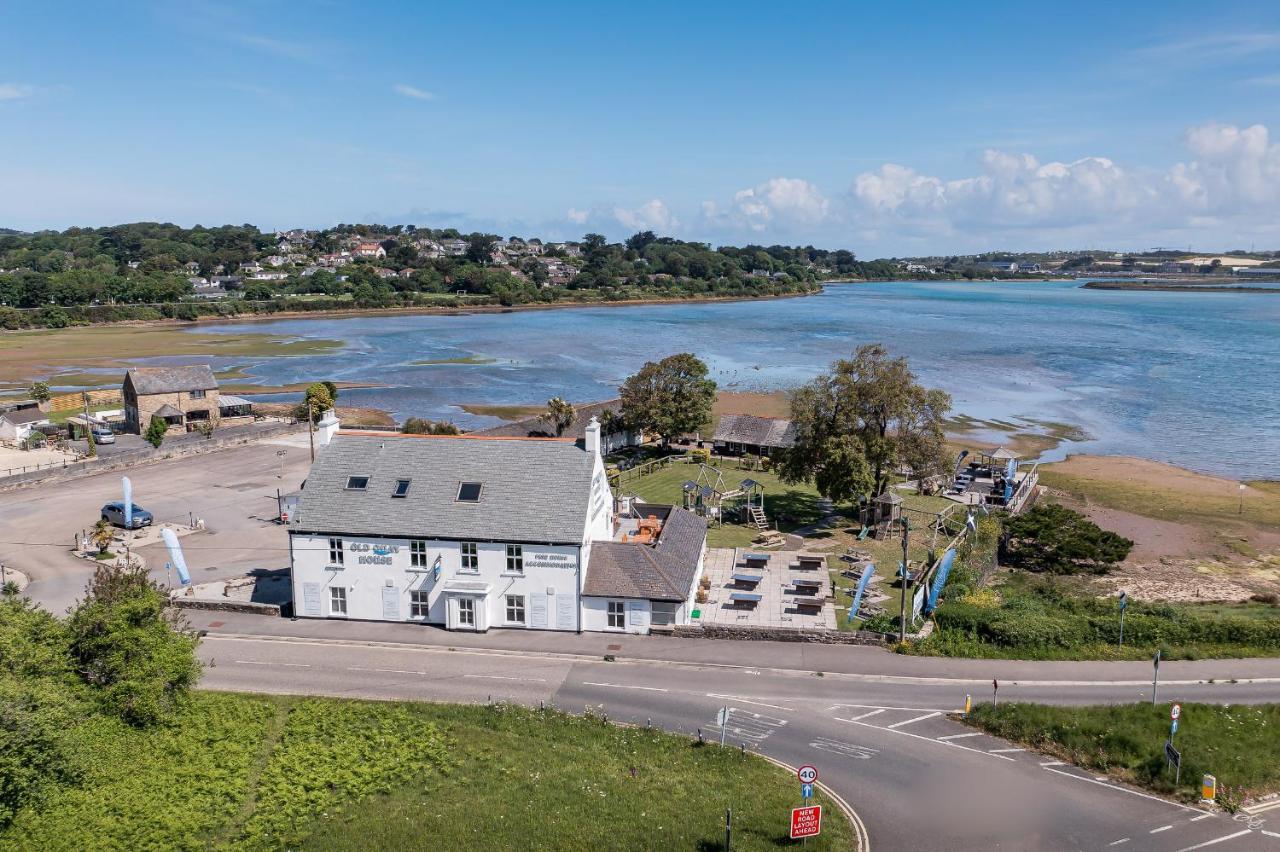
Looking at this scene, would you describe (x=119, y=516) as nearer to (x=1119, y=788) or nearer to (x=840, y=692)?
(x=840, y=692)

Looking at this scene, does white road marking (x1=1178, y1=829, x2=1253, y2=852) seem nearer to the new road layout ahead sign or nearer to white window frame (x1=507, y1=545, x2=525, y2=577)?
the new road layout ahead sign

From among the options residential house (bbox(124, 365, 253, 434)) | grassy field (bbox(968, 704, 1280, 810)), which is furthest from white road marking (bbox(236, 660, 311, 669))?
residential house (bbox(124, 365, 253, 434))

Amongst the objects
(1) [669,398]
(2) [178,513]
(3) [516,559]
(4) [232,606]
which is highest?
(1) [669,398]

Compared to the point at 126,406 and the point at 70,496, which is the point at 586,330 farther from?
the point at 70,496

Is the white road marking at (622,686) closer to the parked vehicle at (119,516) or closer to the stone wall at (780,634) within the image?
the stone wall at (780,634)

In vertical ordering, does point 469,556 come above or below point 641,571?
above

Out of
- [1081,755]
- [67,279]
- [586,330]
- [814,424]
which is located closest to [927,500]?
[814,424]

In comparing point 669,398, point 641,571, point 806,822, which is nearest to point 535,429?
point 669,398
